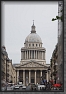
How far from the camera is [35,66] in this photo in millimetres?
178000

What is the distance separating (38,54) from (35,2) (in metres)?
153

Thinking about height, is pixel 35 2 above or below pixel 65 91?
above

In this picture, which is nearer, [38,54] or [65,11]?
[65,11]

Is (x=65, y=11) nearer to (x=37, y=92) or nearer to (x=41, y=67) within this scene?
(x=37, y=92)

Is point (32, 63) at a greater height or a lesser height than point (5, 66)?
lesser

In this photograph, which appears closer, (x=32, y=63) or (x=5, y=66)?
(x=5, y=66)

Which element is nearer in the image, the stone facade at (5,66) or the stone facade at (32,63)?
the stone facade at (5,66)

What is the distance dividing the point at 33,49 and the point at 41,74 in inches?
463

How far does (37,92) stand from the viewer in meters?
19.5

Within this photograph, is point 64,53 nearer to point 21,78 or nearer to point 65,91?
point 65,91

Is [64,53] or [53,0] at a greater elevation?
[53,0]

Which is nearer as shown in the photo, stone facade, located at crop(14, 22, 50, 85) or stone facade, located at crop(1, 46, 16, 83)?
stone facade, located at crop(1, 46, 16, 83)

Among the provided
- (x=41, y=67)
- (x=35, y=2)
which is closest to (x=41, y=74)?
(x=41, y=67)

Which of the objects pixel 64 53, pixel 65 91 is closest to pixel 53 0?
pixel 64 53
